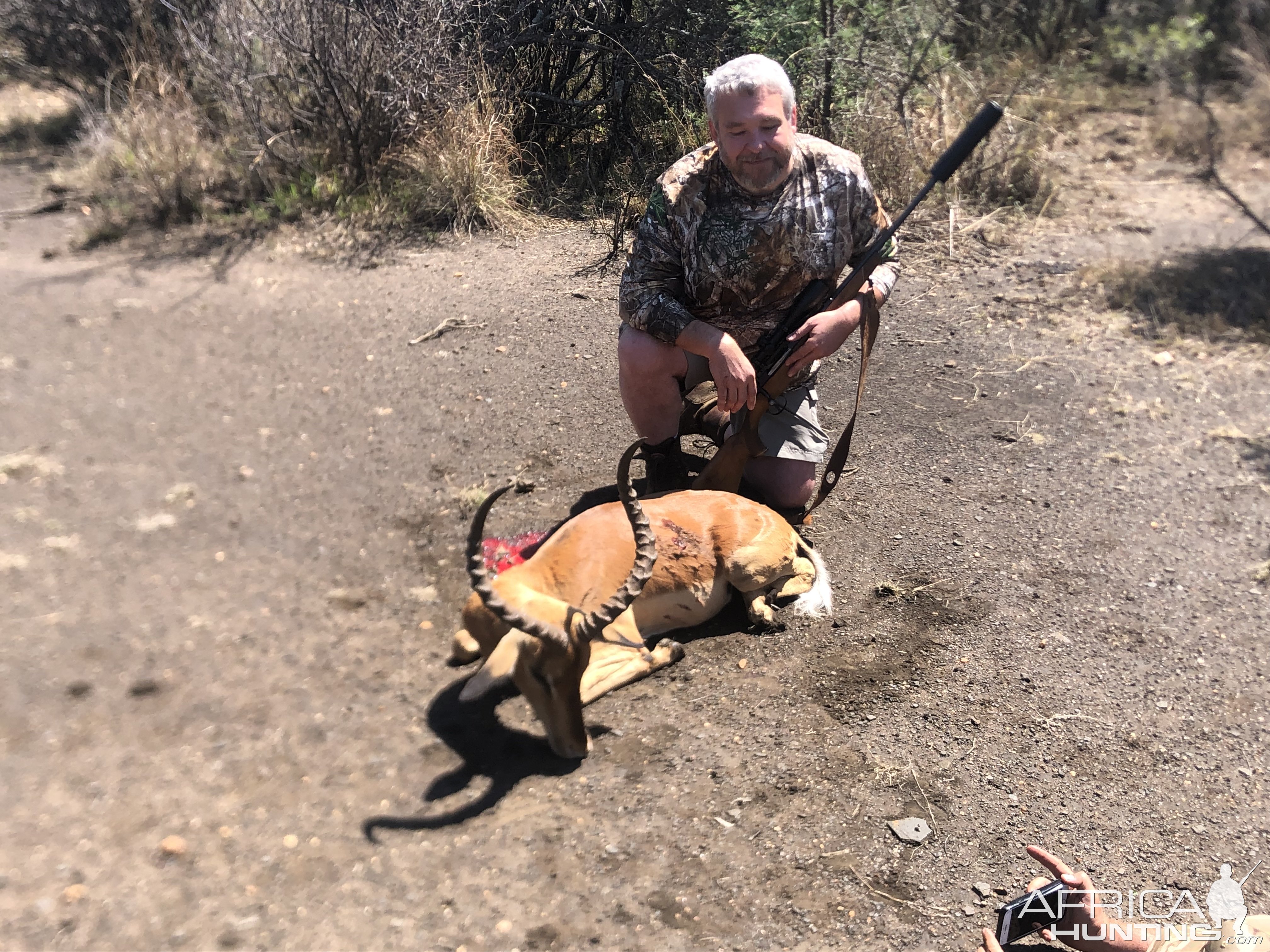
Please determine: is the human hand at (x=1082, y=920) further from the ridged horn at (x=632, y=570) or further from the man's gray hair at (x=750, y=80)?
the man's gray hair at (x=750, y=80)

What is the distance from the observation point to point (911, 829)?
329 cm

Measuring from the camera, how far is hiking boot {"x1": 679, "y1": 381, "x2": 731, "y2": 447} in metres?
4.89

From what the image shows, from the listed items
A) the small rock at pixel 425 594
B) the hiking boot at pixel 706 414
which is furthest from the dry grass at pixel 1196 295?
the small rock at pixel 425 594

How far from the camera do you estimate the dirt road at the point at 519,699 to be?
294 centimetres

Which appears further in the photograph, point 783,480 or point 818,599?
point 783,480

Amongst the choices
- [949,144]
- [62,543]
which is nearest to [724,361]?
[62,543]

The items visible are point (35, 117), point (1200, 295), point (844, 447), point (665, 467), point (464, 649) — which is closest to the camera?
point (464, 649)

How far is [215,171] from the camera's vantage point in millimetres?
7809

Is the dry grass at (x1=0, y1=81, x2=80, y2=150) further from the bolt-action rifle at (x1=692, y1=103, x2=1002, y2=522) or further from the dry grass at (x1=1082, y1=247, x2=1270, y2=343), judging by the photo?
the dry grass at (x1=1082, y1=247, x2=1270, y2=343)

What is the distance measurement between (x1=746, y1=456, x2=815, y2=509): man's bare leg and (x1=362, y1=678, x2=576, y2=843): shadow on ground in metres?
1.79

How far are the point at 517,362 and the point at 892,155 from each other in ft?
13.5

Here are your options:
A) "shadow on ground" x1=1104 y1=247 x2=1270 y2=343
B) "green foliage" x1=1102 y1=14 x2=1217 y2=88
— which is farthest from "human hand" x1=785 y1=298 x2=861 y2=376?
"green foliage" x1=1102 y1=14 x2=1217 y2=88

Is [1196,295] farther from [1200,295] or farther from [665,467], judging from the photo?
[665,467]

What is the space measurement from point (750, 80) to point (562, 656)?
2444mm
